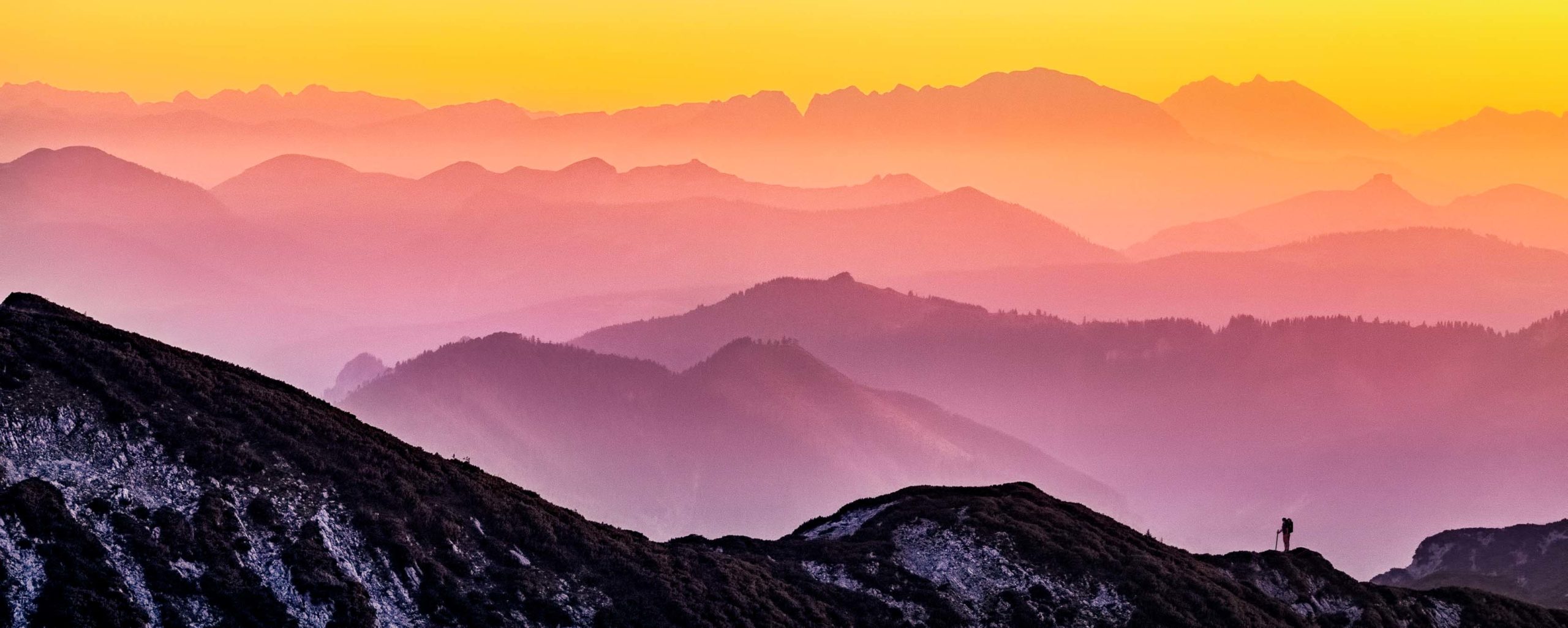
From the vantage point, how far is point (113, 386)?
87625 mm

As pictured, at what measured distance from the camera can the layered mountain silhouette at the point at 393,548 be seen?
77.1 meters

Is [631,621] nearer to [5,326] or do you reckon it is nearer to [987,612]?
[987,612]

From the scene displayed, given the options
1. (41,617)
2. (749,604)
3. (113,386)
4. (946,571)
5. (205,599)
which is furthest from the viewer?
(946,571)

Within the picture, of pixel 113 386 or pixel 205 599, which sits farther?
pixel 113 386

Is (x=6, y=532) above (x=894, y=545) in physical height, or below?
below

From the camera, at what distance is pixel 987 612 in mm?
100500

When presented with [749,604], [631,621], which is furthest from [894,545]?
[631,621]

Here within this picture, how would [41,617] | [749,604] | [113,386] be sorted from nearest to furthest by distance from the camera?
[41,617] → [113,386] → [749,604]

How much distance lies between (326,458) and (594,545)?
14.6 metres

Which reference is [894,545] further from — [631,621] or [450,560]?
[450,560]

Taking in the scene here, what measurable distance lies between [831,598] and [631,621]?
14.5m

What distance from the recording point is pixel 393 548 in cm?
8550

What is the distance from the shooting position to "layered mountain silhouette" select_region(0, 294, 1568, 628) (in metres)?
77.1

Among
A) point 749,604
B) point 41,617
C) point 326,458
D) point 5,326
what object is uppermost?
point 5,326
